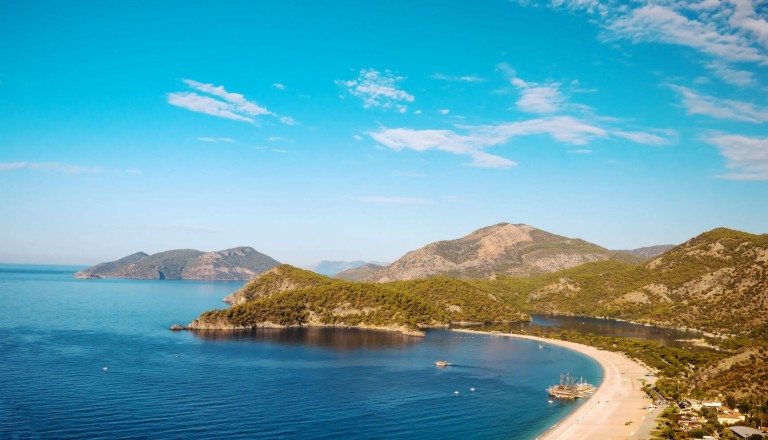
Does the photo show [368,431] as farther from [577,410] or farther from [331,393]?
[577,410]

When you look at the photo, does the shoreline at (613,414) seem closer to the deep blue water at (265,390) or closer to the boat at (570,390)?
the boat at (570,390)

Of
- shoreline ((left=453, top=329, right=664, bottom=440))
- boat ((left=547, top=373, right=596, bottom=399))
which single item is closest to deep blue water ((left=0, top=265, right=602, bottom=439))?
shoreline ((left=453, top=329, right=664, bottom=440))

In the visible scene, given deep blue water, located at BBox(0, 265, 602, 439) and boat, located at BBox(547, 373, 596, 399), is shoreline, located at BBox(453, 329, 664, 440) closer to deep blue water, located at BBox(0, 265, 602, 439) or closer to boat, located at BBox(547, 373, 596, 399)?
boat, located at BBox(547, 373, 596, 399)

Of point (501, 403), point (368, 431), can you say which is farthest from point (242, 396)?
point (501, 403)

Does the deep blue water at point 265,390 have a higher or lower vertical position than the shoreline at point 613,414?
lower

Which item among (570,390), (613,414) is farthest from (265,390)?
(613,414)

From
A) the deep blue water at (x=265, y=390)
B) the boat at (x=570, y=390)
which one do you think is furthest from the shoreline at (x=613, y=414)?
the deep blue water at (x=265, y=390)
